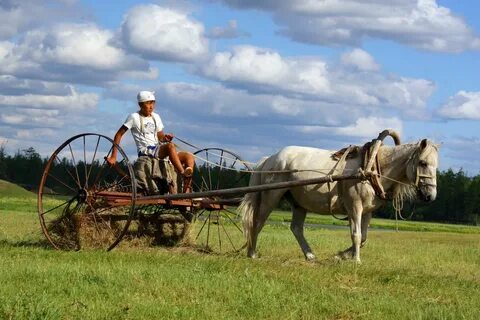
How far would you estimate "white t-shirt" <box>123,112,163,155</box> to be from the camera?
1515 centimetres

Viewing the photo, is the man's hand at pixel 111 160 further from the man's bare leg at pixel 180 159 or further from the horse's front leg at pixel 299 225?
the horse's front leg at pixel 299 225

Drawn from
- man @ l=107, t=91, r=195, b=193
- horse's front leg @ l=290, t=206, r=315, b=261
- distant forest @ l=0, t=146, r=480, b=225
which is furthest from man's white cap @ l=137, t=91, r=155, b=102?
distant forest @ l=0, t=146, r=480, b=225

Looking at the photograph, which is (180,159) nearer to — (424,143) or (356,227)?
(356,227)

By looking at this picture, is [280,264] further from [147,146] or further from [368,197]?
[147,146]

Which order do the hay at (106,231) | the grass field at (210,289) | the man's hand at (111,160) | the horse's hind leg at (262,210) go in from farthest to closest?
the horse's hind leg at (262,210)
the hay at (106,231)
the man's hand at (111,160)
the grass field at (210,289)

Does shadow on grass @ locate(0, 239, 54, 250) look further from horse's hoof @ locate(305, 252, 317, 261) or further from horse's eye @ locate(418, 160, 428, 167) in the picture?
horse's eye @ locate(418, 160, 428, 167)

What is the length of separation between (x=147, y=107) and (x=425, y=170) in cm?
498

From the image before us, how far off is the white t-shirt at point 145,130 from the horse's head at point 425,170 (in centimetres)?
461

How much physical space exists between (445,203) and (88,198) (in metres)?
84.3

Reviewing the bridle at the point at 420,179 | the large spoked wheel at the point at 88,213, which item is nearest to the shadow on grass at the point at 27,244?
the large spoked wheel at the point at 88,213

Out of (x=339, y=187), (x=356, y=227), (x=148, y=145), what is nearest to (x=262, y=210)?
(x=339, y=187)

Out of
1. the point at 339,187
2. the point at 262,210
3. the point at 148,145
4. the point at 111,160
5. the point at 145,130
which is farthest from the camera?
the point at 262,210

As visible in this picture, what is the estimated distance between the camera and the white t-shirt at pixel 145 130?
15148mm

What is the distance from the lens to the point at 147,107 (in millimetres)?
15211
